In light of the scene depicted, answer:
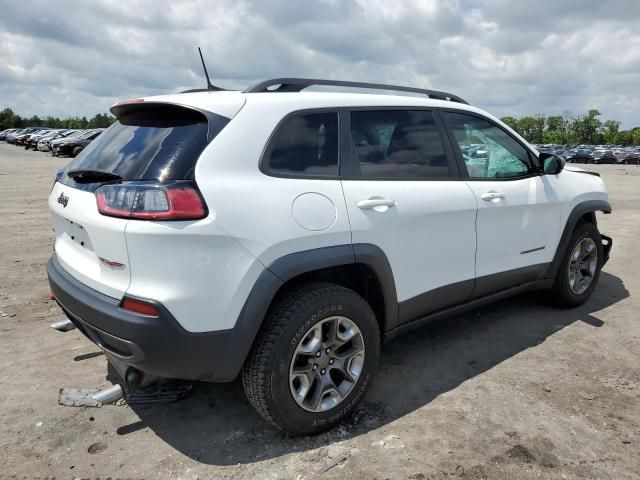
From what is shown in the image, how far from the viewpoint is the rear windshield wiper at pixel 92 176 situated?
2475 mm

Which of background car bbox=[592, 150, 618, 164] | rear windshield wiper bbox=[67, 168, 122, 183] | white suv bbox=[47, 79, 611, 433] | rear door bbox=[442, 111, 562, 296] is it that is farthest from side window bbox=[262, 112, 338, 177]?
background car bbox=[592, 150, 618, 164]

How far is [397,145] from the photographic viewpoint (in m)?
3.13

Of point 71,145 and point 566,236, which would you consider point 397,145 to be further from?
point 71,145

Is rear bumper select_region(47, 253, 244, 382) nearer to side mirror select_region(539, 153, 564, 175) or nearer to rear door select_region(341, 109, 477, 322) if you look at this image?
rear door select_region(341, 109, 477, 322)

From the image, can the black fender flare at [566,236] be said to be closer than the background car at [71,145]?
Yes

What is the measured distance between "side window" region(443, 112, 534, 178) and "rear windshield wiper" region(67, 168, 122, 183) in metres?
2.24

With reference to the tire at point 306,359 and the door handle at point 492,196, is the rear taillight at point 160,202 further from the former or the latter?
the door handle at point 492,196

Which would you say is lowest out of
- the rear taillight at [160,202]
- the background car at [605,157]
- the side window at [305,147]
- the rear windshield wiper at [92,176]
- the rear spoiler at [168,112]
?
the background car at [605,157]

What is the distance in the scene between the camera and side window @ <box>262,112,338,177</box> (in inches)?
100

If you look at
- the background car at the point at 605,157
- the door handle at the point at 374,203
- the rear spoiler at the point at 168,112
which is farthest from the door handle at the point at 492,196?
the background car at the point at 605,157

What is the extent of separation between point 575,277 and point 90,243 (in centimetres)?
408

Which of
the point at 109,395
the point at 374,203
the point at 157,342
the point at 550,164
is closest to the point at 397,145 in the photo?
the point at 374,203

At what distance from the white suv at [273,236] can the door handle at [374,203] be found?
0.03 feet

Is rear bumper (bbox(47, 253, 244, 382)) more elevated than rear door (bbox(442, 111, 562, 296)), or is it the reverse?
rear door (bbox(442, 111, 562, 296))
